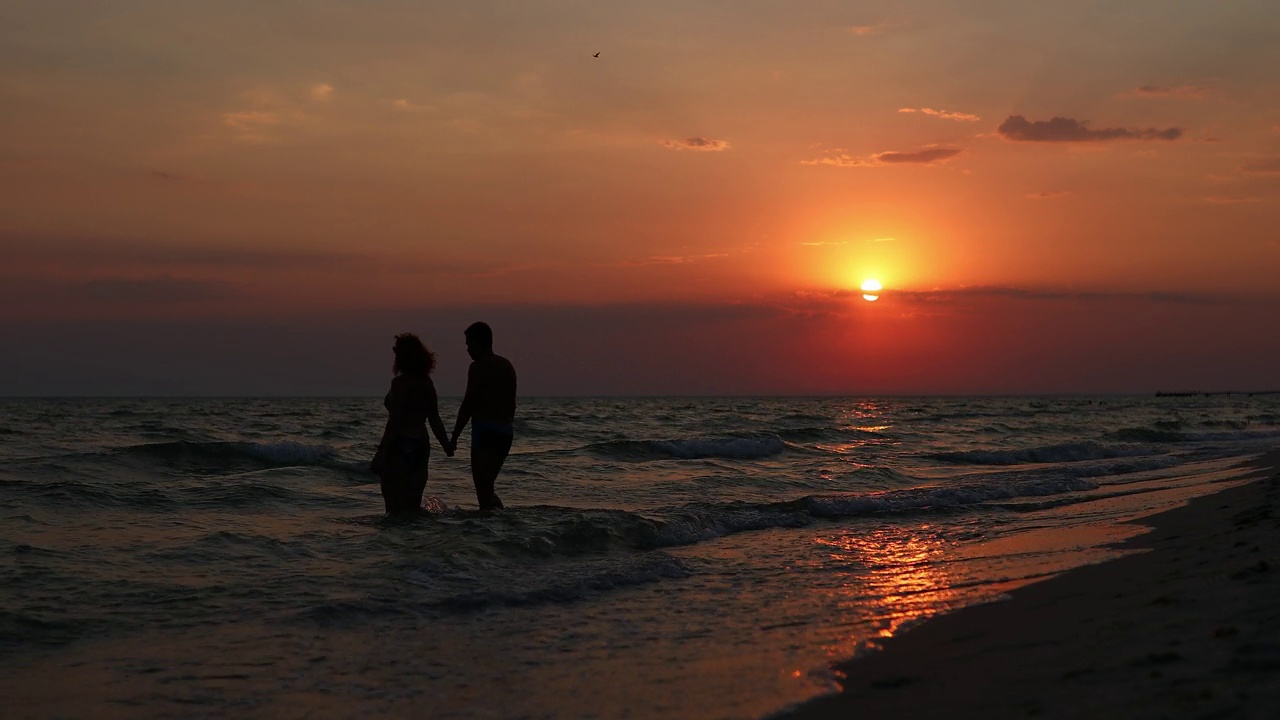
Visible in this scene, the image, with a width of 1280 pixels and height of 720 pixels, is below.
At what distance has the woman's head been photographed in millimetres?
9875

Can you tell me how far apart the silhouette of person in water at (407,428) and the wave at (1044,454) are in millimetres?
16099

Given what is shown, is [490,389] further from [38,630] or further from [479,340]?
[38,630]

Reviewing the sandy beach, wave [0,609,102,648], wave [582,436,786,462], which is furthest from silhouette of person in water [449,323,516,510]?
wave [582,436,786,462]

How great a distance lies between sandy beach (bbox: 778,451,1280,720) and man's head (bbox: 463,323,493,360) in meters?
5.82

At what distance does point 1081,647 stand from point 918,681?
2.49 ft

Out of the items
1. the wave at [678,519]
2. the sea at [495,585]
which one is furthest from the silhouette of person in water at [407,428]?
the wave at [678,519]

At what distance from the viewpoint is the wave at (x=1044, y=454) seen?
77.4ft

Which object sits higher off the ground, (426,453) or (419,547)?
(426,453)

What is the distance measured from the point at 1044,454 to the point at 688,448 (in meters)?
8.95

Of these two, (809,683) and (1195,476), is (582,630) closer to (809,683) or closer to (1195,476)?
(809,683)

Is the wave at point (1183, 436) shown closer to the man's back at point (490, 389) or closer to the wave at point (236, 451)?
the wave at point (236, 451)

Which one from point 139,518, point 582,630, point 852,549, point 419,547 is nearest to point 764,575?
point 852,549

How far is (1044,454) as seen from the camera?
987 inches

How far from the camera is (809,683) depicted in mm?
4570
